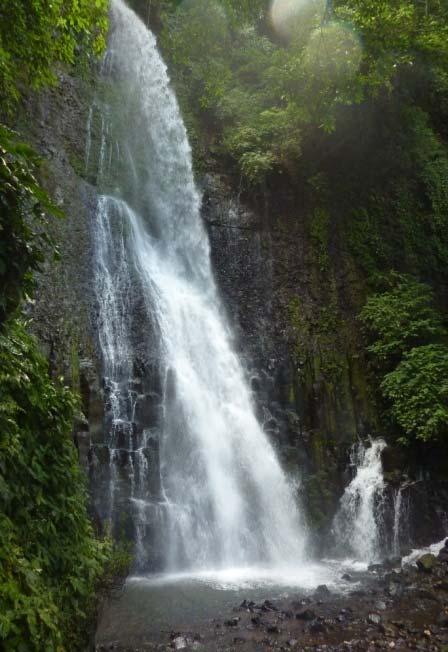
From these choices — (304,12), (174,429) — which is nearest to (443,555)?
(174,429)

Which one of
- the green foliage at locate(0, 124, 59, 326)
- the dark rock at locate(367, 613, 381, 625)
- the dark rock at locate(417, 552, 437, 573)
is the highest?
the green foliage at locate(0, 124, 59, 326)

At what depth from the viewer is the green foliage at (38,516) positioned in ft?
9.25

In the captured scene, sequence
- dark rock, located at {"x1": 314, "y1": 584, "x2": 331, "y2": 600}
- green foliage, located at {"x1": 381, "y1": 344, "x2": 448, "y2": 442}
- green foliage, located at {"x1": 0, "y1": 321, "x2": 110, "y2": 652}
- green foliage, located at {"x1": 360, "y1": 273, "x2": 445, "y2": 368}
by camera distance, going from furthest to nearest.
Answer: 1. green foliage, located at {"x1": 360, "y1": 273, "x2": 445, "y2": 368}
2. green foliage, located at {"x1": 381, "y1": 344, "x2": 448, "y2": 442}
3. dark rock, located at {"x1": 314, "y1": 584, "x2": 331, "y2": 600}
4. green foliage, located at {"x1": 0, "y1": 321, "x2": 110, "y2": 652}

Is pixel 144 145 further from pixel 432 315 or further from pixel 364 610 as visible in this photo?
pixel 364 610

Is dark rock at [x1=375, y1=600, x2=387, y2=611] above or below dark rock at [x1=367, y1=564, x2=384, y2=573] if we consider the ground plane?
below

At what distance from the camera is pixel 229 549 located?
8742 mm

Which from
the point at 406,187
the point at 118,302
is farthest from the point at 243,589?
the point at 406,187

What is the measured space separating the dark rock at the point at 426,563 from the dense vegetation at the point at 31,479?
571 centimetres

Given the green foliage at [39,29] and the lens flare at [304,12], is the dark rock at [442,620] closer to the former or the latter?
the green foliage at [39,29]

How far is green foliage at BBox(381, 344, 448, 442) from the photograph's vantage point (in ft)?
34.6

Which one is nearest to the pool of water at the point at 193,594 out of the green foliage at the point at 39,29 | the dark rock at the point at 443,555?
the dark rock at the point at 443,555

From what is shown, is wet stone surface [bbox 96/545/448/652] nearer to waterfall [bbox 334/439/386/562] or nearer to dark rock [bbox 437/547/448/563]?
dark rock [bbox 437/547/448/563]

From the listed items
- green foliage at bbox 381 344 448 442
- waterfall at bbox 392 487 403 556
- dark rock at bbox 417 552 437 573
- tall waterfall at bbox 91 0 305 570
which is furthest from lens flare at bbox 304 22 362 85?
dark rock at bbox 417 552 437 573

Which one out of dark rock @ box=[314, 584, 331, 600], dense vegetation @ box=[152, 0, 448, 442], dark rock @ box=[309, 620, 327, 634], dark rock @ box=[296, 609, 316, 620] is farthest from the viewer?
dense vegetation @ box=[152, 0, 448, 442]
